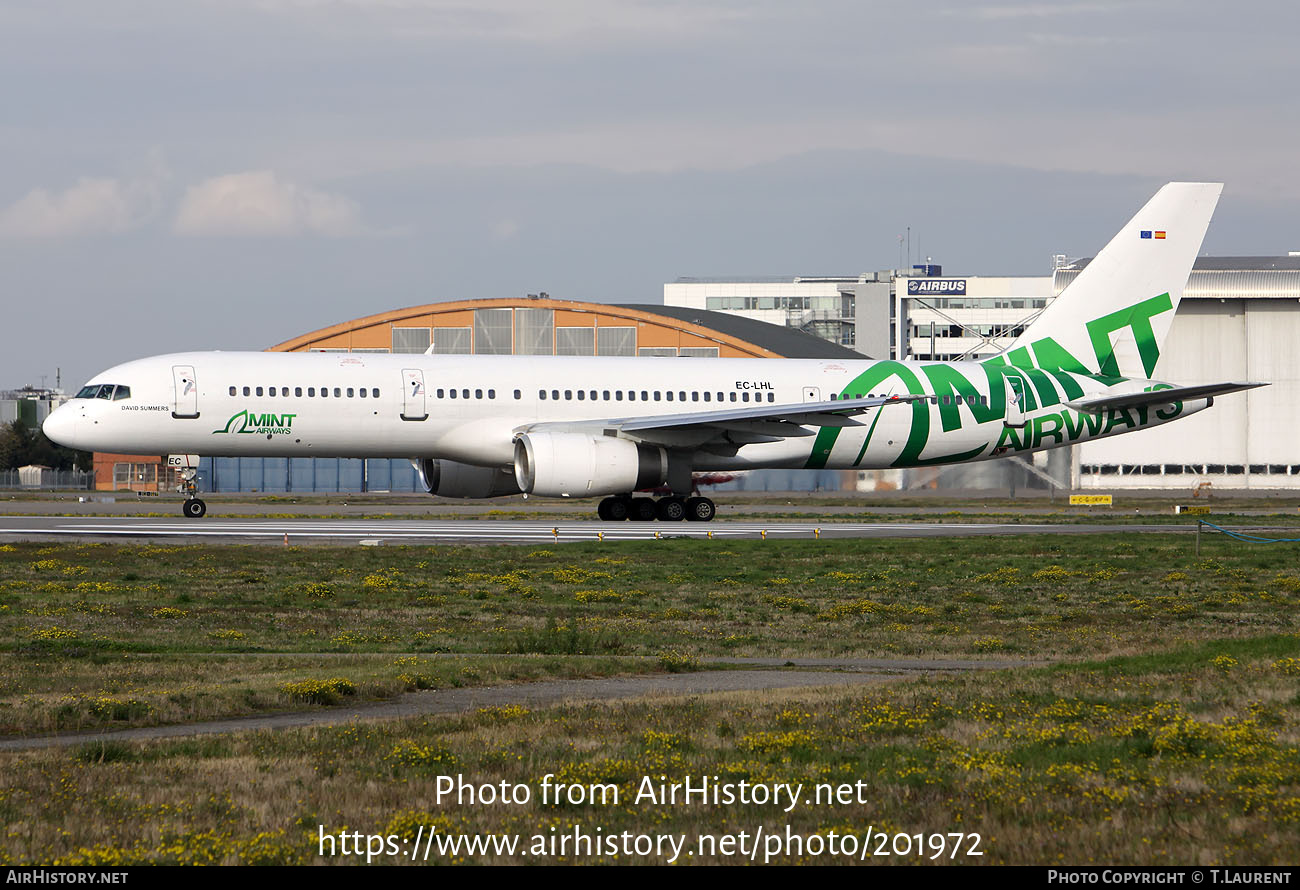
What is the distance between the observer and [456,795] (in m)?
8.53

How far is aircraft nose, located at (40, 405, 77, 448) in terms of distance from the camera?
37.3 metres

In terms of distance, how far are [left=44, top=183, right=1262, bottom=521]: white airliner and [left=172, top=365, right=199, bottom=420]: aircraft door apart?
4 centimetres

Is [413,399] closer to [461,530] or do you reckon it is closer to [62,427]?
[461,530]

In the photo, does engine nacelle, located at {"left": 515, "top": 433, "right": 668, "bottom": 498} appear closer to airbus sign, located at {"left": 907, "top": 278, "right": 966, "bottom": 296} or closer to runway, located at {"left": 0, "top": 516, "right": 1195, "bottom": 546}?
runway, located at {"left": 0, "top": 516, "right": 1195, "bottom": 546}

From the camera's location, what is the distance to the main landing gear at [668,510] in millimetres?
40375

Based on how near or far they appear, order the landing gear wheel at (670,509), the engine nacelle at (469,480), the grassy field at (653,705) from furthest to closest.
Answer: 1. the engine nacelle at (469,480)
2. the landing gear wheel at (670,509)
3. the grassy field at (653,705)

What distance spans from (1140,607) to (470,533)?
18490mm

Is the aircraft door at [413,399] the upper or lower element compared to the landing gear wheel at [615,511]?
upper

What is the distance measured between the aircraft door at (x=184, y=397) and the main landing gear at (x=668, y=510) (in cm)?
1177

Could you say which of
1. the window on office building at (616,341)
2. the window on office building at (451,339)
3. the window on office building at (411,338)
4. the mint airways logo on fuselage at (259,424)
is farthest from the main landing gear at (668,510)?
the window on office building at (411,338)

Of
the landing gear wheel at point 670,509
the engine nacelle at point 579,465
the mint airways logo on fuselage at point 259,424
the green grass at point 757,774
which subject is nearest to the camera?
the green grass at point 757,774

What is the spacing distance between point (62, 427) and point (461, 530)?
10955 millimetres

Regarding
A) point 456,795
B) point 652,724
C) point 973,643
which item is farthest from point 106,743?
point 973,643

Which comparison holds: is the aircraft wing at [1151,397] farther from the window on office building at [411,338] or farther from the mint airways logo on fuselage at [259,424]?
the window on office building at [411,338]
